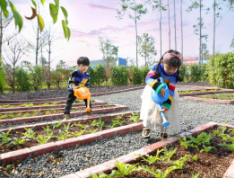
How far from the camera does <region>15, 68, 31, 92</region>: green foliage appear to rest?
9.85m

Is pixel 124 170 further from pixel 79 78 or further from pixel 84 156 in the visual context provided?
pixel 79 78

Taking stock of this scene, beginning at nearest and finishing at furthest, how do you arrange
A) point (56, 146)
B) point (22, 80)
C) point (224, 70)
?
point (56, 146)
point (224, 70)
point (22, 80)

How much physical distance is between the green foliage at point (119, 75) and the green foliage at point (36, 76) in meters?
5.46

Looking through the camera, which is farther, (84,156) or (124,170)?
(84,156)

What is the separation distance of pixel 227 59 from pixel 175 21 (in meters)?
18.1

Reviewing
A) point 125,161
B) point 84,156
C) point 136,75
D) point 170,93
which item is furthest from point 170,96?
point 136,75

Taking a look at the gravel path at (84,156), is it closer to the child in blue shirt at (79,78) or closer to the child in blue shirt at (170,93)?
the child in blue shirt at (170,93)

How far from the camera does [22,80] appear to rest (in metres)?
9.88

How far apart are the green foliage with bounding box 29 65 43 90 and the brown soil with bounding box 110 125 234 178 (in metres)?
9.92

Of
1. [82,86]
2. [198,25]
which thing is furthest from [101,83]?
[198,25]

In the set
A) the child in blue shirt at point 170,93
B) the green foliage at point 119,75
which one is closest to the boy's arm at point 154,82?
the child in blue shirt at point 170,93

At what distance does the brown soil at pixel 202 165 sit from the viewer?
1752mm

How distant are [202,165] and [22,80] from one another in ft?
34.4

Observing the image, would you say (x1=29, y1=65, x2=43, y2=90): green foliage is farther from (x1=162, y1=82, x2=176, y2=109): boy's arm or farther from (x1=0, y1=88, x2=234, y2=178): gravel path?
(x1=162, y1=82, x2=176, y2=109): boy's arm
